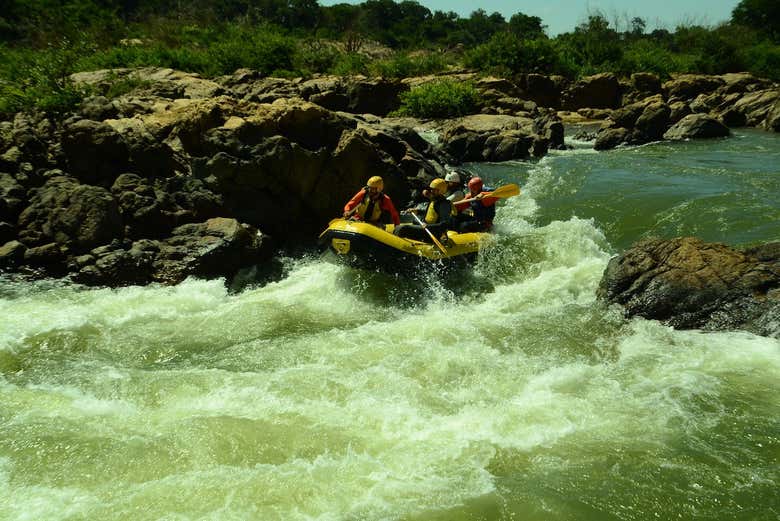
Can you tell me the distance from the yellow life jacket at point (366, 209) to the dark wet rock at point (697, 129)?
13900 millimetres

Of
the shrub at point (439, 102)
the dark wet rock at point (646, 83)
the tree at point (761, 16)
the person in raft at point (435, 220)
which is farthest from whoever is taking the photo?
the tree at point (761, 16)

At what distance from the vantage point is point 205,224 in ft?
27.4

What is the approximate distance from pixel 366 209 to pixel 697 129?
576 inches

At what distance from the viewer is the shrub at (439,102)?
20453 mm

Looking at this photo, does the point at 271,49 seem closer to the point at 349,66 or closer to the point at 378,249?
the point at 349,66

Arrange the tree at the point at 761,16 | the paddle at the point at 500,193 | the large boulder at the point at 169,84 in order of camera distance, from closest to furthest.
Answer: the paddle at the point at 500,193 → the large boulder at the point at 169,84 → the tree at the point at 761,16

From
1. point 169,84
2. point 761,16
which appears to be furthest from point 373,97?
point 761,16

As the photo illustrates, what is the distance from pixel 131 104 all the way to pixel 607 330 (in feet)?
27.7

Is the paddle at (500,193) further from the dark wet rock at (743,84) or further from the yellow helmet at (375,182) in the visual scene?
the dark wet rock at (743,84)

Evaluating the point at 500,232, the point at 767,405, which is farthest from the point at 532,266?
the point at 767,405

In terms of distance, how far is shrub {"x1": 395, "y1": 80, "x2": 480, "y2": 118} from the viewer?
20.5 m

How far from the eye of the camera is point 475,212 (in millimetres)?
9031

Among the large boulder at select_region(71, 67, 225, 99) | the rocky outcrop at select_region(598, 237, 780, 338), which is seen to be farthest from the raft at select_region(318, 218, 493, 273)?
the large boulder at select_region(71, 67, 225, 99)

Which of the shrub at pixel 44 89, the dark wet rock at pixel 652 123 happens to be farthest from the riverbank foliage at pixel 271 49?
the dark wet rock at pixel 652 123
